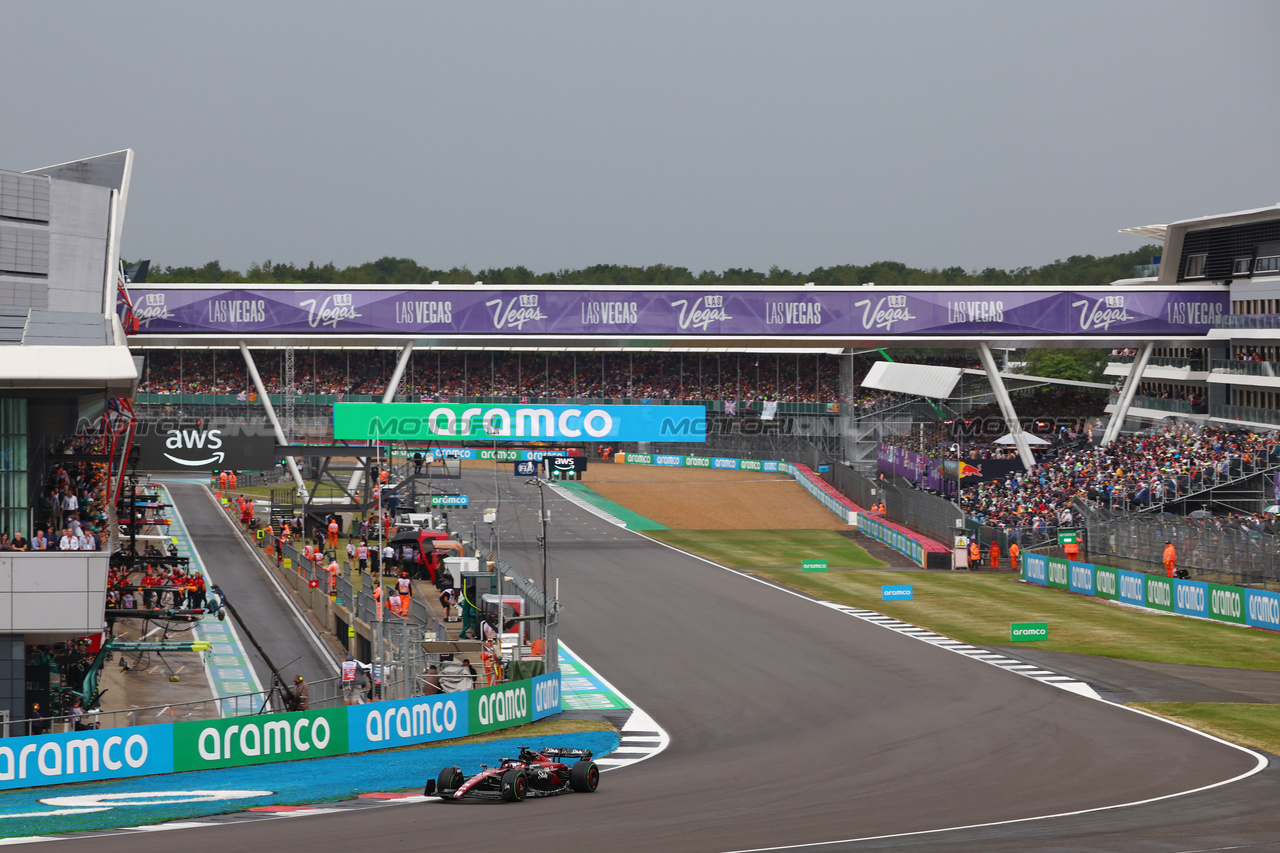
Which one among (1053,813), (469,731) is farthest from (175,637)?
(1053,813)

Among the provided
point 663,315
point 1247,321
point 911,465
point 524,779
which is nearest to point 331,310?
point 663,315

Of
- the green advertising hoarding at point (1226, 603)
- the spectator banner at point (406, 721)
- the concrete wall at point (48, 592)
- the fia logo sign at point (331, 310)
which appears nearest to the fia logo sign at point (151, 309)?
the fia logo sign at point (331, 310)

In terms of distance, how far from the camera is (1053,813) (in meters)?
18.2

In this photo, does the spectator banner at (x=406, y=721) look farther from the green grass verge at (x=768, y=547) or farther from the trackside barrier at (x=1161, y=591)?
the green grass verge at (x=768, y=547)

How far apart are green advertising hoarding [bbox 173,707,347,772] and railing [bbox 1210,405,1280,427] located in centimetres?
4349

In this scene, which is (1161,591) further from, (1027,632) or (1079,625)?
(1027,632)

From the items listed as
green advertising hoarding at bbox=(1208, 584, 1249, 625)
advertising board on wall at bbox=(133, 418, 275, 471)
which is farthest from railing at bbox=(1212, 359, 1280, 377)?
advertising board on wall at bbox=(133, 418, 275, 471)

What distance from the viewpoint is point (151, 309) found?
61.8 m

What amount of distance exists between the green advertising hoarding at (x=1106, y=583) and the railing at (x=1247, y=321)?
65.8 feet

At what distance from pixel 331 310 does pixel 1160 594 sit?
124ft

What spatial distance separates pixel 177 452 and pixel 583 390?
152 ft

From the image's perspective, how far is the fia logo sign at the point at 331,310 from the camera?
62.1m

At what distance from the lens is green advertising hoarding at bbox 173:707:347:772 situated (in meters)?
22.5

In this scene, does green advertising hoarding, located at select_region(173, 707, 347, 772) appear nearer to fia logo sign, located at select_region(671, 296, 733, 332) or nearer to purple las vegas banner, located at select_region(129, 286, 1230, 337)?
purple las vegas banner, located at select_region(129, 286, 1230, 337)
